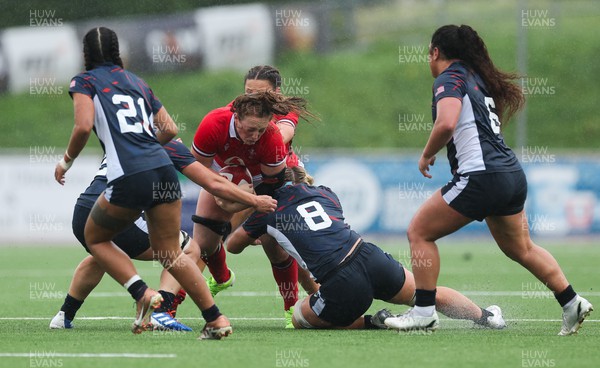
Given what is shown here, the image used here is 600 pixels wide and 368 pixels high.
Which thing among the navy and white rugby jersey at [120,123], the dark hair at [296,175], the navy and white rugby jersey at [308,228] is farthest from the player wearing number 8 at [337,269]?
the navy and white rugby jersey at [120,123]

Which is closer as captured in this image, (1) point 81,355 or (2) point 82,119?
(1) point 81,355

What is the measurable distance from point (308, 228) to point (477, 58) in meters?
1.67

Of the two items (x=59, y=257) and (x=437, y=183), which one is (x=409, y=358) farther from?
(x=437, y=183)

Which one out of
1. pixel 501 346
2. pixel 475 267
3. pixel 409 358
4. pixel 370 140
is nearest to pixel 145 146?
pixel 409 358

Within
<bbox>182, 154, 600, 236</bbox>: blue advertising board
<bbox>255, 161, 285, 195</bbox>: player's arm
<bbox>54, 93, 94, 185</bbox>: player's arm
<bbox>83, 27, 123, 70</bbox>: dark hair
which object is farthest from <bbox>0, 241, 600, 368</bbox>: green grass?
<bbox>182, 154, 600, 236</bbox>: blue advertising board

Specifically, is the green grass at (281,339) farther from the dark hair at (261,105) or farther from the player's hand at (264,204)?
the dark hair at (261,105)

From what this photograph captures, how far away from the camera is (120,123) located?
650 centimetres

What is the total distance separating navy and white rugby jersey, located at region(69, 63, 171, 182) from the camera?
6.47 m

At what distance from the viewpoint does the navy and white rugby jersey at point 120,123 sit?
6.47 meters

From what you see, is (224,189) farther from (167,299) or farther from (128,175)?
(167,299)

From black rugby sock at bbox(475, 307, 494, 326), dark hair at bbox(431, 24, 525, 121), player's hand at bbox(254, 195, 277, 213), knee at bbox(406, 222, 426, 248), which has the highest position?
dark hair at bbox(431, 24, 525, 121)

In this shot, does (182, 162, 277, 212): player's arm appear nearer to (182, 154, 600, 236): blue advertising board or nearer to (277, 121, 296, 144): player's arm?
(277, 121, 296, 144): player's arm

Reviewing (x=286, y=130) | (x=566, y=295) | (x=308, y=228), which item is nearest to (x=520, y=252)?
(x=566, y=295)

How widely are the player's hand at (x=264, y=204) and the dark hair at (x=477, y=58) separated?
160 cm
